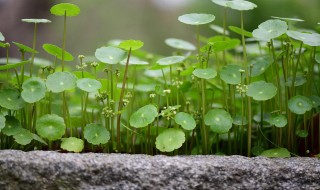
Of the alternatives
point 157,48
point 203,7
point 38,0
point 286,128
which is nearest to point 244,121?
point 286,128

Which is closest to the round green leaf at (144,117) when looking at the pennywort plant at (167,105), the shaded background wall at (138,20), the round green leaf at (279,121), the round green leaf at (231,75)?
the pennywort plant at (167,105)

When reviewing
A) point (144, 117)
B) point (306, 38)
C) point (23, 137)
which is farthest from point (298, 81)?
point (23, 137)

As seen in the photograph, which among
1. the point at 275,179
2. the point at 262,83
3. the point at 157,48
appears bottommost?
the point at 157,48

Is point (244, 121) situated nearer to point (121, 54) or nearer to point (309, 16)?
point (121, 54)

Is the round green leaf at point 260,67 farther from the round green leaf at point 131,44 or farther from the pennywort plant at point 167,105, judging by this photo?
the round green leaf at point 131,44

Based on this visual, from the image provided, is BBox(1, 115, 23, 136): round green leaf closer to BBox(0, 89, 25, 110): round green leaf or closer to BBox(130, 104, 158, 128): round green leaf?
BBox(0, 89, 25, 110): round green leaf

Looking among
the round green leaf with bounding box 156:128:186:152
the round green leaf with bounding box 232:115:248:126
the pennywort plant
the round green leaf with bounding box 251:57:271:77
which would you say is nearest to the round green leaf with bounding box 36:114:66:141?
the pennywort plant
